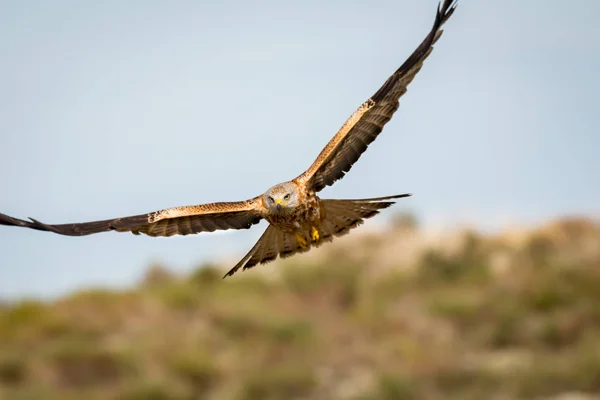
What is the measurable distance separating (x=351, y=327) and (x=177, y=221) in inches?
896

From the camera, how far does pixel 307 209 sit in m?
9.20

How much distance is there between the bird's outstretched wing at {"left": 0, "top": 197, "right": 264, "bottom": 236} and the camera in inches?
354

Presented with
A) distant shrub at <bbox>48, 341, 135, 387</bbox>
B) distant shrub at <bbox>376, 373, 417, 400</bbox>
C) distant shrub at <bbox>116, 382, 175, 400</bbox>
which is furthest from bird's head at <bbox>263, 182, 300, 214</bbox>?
distant shrub at <bbox>48, 341, 135, 387</bbox>

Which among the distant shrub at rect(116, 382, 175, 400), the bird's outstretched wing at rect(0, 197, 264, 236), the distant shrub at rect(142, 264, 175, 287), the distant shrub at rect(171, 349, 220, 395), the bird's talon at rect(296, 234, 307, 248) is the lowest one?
the distant shrub at rect(116, 382, 175, 400)

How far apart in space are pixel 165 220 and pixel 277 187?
1052mm

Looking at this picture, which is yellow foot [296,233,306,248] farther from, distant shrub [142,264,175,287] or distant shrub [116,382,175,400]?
distant shrub [142,264,175,287]

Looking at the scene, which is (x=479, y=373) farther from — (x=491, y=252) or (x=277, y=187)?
(x=277, y=187)

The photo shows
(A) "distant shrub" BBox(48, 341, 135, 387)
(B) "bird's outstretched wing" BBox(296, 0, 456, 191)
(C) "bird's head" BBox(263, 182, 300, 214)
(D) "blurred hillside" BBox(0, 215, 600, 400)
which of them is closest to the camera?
(C) "bird's head" BBox(263, 182, 300, 214)

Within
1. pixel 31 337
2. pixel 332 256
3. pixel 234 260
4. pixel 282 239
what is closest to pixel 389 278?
pixel 332 256

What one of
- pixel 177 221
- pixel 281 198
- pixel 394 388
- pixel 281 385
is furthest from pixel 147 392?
pixel 281 198

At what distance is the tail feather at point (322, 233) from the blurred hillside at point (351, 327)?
17175mm

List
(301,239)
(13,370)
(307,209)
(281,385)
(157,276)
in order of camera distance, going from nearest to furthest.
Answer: (307,209) → (301,239) → (281,385) → (13,370) → (157,276)

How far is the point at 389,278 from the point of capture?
35938 mm

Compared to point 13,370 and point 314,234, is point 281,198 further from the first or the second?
point 13,370
